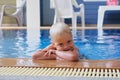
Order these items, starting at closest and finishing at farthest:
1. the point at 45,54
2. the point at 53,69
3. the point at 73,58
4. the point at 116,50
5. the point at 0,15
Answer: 1. the point at 53,69
2. the point at 73,58
3. the point at 45,54
4. the point at 116,50
5. the point at 0,15

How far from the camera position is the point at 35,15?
8523 millimetres

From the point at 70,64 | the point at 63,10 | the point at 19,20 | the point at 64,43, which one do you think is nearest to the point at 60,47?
the point at 64,43

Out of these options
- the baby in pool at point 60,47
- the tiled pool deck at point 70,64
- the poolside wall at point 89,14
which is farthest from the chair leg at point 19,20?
the tiled pool deck at point 70,64

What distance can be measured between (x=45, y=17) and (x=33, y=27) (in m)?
1.56

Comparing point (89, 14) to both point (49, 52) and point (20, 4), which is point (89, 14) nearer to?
point (20, 4)

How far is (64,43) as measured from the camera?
2.14 metres

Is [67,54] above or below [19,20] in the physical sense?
below

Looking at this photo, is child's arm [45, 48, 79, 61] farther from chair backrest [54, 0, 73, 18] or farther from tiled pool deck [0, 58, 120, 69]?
chair backrest [54, 0, 73, 18]

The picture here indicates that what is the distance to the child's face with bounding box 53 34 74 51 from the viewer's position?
2092mm

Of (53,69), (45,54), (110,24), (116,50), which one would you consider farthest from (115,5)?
(53,69)

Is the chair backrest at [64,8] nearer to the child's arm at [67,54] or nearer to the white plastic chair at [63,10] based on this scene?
the white plastic chair at [63,10]

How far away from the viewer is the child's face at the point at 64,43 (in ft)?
6.86

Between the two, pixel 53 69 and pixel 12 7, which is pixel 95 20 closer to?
pixel 12 7

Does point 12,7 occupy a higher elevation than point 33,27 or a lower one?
higher
